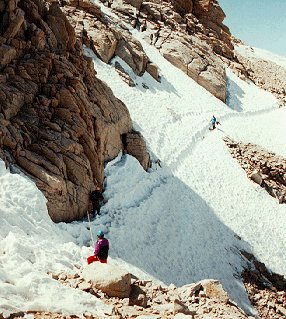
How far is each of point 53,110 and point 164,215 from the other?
345 inches

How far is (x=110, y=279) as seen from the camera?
11328mm

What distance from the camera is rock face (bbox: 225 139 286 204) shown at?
3256 centimetres

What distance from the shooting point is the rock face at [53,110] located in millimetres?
17219

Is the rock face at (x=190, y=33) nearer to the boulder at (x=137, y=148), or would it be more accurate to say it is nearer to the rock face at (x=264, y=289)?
the boulder at (x=137, y=148)

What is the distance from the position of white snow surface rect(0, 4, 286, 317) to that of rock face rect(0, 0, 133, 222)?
4.23 feet

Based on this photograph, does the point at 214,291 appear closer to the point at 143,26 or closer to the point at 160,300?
the point at 160,300

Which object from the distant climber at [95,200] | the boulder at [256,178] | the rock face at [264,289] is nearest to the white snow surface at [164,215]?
the distant climber at [95,200]

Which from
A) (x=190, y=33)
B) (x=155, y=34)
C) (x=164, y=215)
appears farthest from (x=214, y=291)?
(x=190, y=33)

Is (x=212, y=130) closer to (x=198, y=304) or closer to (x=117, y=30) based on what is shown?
(x=117, y=30)

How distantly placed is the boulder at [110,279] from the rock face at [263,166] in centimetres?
2319

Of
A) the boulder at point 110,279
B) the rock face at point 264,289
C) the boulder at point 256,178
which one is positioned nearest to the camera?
the boulder at point 110,279

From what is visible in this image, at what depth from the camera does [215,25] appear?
6512 cm

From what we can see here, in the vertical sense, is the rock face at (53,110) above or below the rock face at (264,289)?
above

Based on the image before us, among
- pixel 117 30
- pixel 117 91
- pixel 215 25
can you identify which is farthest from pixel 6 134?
pixel 215 25
